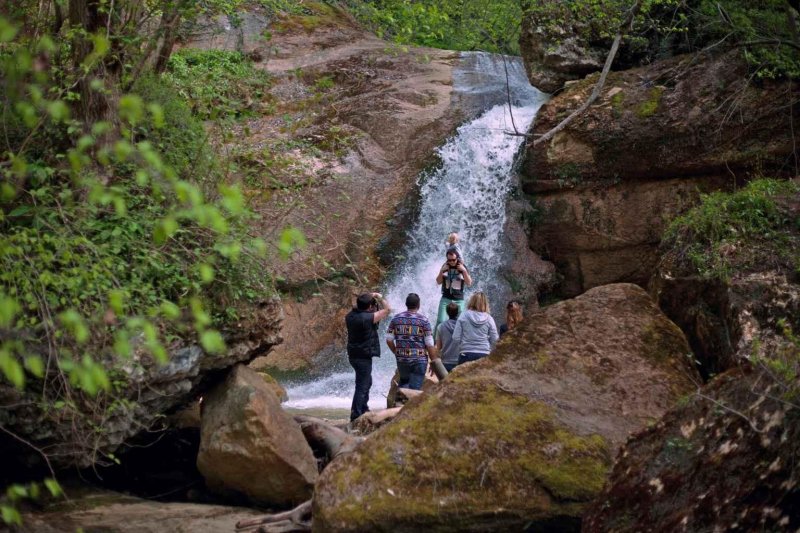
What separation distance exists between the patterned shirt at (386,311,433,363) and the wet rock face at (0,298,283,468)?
1.87m

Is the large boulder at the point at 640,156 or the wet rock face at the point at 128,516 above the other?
the large boulder at the point at 640,156

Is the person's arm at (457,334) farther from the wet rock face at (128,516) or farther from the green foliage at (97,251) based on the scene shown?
the wet rock face at (128,516)

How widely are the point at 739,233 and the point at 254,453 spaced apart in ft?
20.1

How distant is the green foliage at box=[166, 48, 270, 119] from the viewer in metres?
10.4

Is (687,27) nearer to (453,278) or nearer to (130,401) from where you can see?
(453,278)

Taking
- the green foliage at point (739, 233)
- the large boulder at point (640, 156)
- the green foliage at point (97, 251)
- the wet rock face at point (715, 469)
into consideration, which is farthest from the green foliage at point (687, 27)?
the wet rock face at point (715, 469)

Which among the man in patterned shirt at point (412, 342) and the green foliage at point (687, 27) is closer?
the man in patterned shirt at point (412, 342)

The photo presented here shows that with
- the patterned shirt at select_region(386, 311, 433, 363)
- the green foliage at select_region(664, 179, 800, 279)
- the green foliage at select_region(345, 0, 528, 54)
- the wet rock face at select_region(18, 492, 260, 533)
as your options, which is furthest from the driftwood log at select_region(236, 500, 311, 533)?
the green foliage at select_region(345, 0, 528, 54)

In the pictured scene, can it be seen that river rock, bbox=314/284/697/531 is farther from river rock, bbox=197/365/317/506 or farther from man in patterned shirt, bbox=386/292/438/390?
man in patterned shirt, bbox=386/292/438/390

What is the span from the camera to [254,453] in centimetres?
809

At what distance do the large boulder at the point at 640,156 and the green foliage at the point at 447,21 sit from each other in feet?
8.16

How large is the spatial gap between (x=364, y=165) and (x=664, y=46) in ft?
20.8

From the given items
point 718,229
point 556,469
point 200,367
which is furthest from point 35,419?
point 718,229

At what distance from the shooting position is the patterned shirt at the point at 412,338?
10.2 meters
